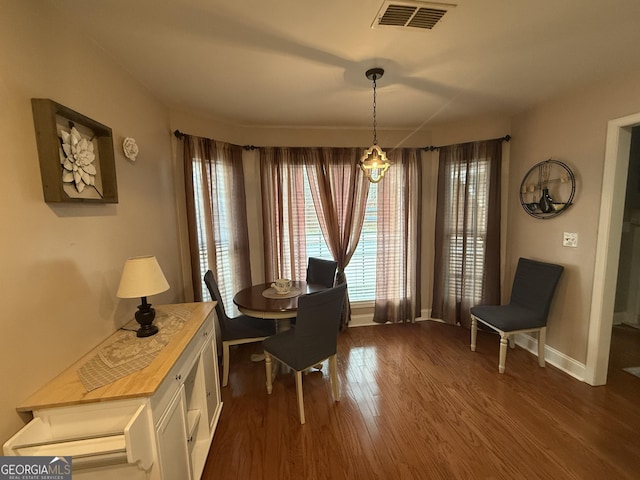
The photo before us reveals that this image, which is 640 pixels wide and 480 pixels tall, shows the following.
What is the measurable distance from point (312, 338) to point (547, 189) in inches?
103

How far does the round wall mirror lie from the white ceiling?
0.67 metres

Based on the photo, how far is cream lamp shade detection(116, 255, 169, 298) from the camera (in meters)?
1.41

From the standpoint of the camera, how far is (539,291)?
8.47 feet

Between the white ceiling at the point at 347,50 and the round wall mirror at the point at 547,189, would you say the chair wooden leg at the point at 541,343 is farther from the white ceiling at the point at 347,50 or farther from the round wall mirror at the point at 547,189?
the white ceiling at the point at 347,50

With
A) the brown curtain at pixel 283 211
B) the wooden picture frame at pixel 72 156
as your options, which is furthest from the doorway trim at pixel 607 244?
the wooden picture frame at pixel 72 156

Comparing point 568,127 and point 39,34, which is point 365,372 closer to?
point 568,127

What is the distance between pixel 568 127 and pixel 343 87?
2038mm

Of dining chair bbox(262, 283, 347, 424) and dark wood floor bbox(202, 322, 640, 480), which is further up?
dining chair bbox(262, 283, 347, 424)

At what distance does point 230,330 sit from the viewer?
8.05 ft

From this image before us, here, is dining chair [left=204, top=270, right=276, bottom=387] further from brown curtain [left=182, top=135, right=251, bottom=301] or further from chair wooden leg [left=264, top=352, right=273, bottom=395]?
brown curtain [left=182, top=135, right=251, bottom=301]

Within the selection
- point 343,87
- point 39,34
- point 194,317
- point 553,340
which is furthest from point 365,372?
point 39,34

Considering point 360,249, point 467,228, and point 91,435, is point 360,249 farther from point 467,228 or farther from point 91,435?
point 91,435

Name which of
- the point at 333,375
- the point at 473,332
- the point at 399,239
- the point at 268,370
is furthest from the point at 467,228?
the point at 268,370

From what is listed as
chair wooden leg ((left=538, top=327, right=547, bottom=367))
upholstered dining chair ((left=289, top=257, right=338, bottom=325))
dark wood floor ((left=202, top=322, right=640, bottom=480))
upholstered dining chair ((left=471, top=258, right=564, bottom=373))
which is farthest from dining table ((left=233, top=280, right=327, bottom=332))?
chair wooden leg ((left=538, top=327, right=547, bottom=367))
